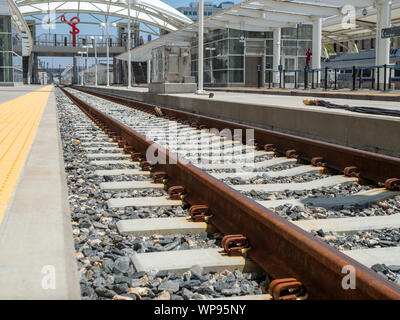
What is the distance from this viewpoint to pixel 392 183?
4.99 m

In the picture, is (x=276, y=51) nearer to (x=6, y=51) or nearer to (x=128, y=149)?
(x=6, y=51)

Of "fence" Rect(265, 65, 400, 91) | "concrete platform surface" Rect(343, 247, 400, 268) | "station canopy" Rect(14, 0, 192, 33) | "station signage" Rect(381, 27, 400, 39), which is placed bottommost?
"concrete platform surface" Rect(343, 247, 400, 268)

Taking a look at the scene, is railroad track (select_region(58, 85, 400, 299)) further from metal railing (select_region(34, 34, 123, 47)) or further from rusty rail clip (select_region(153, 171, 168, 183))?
metal railing (select_region(34, 34, 123, 47))

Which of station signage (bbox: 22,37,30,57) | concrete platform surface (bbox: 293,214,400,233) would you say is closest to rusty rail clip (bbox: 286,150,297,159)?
concrete platform surface (bbox: 293,214,400,233)

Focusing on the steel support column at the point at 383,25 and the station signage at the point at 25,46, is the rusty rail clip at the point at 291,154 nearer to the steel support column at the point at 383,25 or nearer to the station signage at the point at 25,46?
the steel support column at the point at 383,25

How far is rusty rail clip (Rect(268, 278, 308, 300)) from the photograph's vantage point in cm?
238

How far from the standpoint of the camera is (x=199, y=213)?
397cm

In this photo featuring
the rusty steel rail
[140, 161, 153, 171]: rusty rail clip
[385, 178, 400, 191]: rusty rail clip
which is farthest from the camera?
[140, 161, 153, 171]: rusty rail clip

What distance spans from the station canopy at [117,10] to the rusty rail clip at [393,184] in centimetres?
8011

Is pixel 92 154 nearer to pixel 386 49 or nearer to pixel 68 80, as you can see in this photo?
pixel 386 49

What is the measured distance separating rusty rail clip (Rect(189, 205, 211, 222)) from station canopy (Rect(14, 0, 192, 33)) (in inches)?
3186

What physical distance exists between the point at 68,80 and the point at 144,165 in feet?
375

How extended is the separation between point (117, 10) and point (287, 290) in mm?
92063

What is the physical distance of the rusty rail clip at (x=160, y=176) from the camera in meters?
5.41
